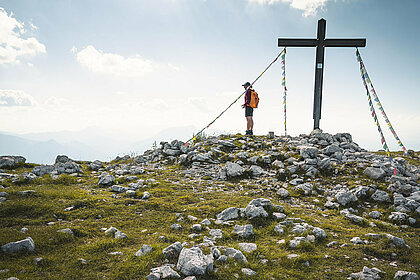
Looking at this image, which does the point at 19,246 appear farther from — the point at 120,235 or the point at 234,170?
the point at 234,170

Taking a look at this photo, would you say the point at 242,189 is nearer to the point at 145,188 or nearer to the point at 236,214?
the point at 236,214

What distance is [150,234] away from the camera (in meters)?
6.02

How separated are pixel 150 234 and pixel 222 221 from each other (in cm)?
207

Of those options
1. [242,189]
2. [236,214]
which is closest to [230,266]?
[236,214]

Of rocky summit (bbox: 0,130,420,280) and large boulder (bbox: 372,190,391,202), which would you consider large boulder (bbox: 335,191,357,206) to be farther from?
large boulder (bbox: 372,190,391,202)

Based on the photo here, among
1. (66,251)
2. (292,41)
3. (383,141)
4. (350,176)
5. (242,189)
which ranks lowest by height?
(66,251)

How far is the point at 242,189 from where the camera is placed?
32.5ft

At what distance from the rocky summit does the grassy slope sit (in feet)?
0.09

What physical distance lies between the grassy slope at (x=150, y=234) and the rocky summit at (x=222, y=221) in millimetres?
26

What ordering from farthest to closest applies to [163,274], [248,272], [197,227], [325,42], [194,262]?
1. [325,42]
2. [197,227]
3. [248,272]
4. [194,262]
5. [163,274]

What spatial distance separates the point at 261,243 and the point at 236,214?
4.81 ft

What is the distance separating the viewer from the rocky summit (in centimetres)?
447

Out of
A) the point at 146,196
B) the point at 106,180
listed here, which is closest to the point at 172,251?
the point at 146,196

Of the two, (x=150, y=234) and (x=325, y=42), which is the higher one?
(x=325, y=42)
